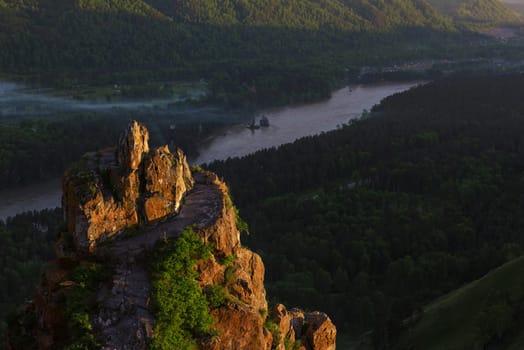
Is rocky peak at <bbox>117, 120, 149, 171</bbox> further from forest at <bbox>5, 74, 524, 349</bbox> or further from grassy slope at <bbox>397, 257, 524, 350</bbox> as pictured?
forest at <bbox>5, 74, 524, 349</bbox>

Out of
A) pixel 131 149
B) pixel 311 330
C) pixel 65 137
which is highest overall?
pixel 131 149

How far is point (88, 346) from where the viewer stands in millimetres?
16906

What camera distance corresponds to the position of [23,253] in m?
69.6

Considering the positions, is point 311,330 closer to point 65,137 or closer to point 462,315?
point 462,315

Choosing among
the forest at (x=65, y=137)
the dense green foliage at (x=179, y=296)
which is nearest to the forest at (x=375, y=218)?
the forest at (x=65, y=137)

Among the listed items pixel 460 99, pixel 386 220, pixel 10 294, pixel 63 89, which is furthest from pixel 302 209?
pixel 63 89

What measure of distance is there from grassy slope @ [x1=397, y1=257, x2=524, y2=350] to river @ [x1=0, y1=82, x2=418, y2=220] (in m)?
64.5

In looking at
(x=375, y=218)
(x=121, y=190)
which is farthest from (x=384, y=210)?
(x=121, y=190)

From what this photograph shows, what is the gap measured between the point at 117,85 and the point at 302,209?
105 metres

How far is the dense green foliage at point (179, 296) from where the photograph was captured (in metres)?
17.9

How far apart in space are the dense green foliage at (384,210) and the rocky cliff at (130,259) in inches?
1248

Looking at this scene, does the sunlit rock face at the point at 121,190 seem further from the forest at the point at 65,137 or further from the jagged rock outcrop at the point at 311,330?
the forest at the point at 65,137

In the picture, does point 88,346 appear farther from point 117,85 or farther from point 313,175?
point 117,85

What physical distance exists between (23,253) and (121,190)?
53.9m
